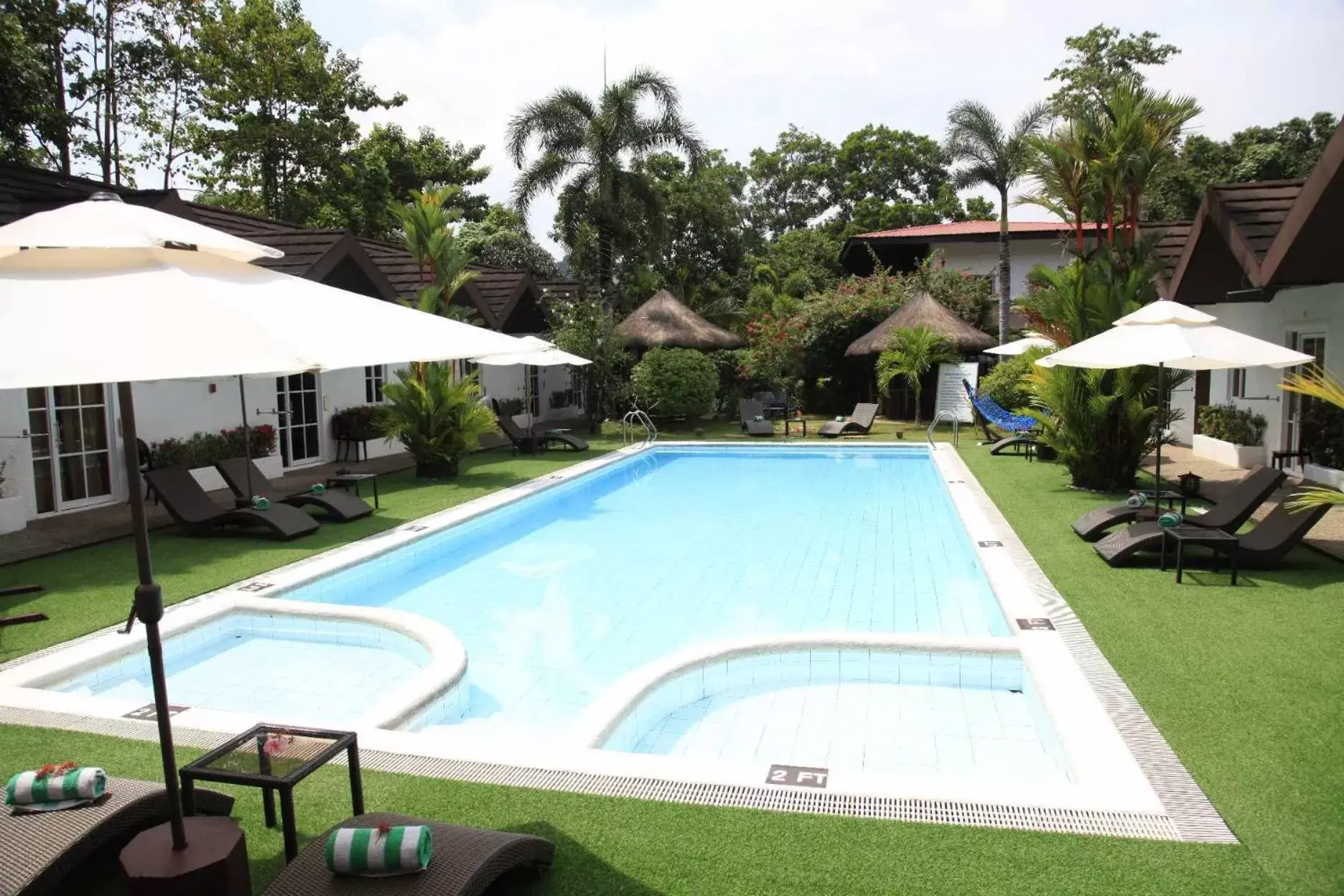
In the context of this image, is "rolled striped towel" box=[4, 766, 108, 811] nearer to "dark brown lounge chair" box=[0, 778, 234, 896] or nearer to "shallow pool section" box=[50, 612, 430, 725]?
"dark brown lounge chair" box=[0, 778, 234, 896]

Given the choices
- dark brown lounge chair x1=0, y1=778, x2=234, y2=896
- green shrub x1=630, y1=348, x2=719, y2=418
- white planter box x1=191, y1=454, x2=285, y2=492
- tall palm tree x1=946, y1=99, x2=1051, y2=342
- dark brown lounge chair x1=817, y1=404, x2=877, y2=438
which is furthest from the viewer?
tall palm tree x1=946, y1=99, x2=1051, y2=342

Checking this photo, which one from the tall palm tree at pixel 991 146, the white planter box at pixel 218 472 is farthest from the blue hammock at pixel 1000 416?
the white planter box at pixel 218 472

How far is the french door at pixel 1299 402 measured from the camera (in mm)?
13232

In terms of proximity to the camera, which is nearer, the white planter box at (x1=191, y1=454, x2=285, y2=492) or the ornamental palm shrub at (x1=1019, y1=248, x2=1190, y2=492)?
the ornamental palm shrub at (x1=1019, y1=248, x2=1190, y2=492)

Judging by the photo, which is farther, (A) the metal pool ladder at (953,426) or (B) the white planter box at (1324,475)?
(A) the metal pool ladder at (953,426)

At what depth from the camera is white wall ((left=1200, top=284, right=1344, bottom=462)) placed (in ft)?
41.6

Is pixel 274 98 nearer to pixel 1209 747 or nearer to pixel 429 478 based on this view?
pixel 429 478

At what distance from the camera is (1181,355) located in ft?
29.2

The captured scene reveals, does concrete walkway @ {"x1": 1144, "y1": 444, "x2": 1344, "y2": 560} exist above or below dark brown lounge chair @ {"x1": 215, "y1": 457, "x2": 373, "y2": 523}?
below

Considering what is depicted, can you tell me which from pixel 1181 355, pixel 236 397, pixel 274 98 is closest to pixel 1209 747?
pixel 1181 355

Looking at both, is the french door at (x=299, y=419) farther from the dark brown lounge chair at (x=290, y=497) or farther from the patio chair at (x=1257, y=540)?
the patio chair at (x=1257, y=540)

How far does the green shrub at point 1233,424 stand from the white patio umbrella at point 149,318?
1522 cm

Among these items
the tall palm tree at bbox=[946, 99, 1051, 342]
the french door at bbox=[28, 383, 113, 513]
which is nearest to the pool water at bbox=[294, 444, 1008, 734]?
the french door at bbox=[28, 383, 113, 513]

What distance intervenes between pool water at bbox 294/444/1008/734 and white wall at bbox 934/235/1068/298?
21773 mm
